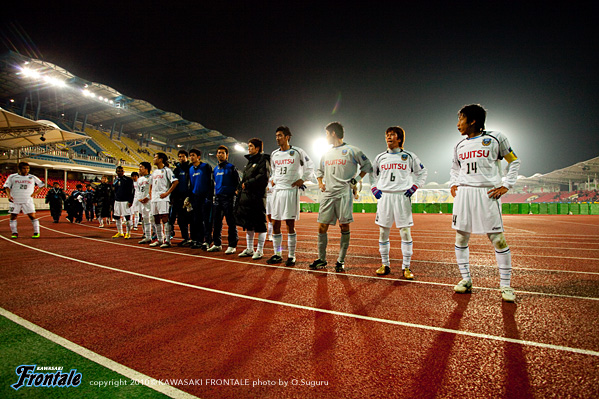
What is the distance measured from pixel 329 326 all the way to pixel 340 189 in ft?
7.74

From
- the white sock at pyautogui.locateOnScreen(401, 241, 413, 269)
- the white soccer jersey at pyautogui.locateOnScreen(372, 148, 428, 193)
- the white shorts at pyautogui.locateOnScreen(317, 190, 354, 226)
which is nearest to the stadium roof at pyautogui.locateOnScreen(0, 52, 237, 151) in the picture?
the white shorts at pyautogui.locateOnScreen(317, 190, 354, 226)

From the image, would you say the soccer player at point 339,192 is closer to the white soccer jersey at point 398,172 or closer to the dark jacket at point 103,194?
the white soccer jersey at point 398,172

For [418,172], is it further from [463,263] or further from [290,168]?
[290,168]

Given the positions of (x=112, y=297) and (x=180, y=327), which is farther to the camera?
(x=112, y=297)

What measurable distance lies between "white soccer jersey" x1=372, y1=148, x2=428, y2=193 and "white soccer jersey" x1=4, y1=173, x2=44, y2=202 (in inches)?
391

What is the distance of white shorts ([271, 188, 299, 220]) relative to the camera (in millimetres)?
4566

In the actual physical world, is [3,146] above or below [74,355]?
above

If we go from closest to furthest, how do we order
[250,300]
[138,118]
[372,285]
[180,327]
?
[180,327], [250,300], [372,285], [138,118]

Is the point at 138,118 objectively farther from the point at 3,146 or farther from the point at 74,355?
the point at 74,355

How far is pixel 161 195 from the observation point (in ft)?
20.7

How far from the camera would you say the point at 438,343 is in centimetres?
191

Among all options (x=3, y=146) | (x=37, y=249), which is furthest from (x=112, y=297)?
→ (x=3, y=146)

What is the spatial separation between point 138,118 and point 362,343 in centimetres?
4359

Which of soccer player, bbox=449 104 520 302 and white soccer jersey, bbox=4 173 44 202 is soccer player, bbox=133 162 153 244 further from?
soccer player, bbox=449 104 520 302
